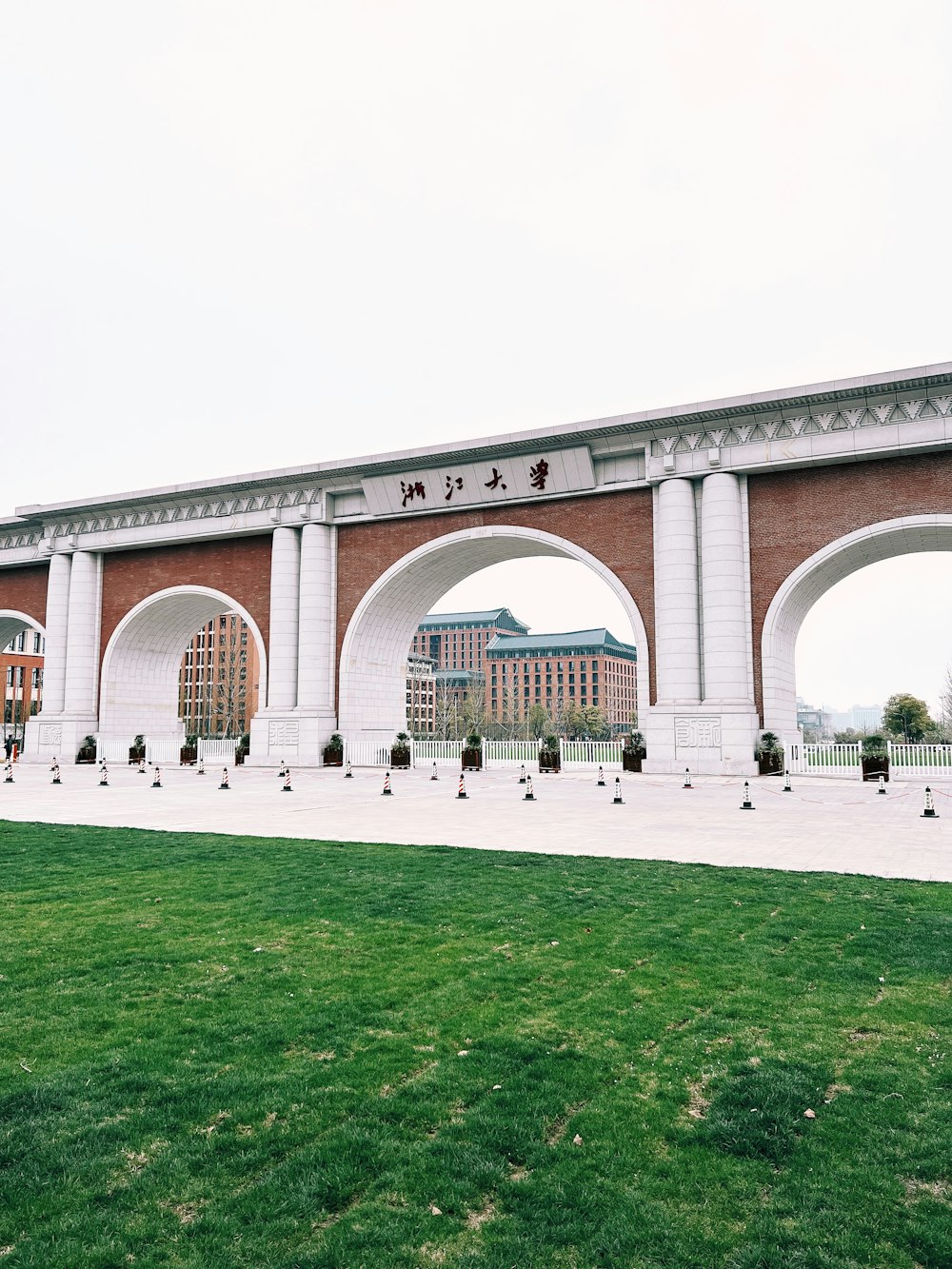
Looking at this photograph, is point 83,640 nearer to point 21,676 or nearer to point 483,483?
point 483,483

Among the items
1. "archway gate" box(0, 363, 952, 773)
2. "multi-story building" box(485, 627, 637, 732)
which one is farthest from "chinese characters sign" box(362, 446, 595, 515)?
"multi-story building" box(485, 627, 637, 732)

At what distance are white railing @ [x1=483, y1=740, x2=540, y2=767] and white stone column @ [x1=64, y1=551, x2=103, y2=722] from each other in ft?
50.8

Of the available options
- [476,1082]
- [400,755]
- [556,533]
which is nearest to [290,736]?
[400,755]

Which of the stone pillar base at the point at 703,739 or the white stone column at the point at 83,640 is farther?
the white stone column at the point at 83,640

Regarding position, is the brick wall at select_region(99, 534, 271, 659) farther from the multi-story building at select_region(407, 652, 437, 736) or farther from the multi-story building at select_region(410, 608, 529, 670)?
the multi-story building at select_region(410, 608, 529, 670)

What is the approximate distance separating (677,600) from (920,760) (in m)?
8.57

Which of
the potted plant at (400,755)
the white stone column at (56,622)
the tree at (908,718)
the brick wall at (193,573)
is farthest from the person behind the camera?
the tree at (908,718)

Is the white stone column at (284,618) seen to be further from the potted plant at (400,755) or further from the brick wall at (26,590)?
the brick wall at (26,590)

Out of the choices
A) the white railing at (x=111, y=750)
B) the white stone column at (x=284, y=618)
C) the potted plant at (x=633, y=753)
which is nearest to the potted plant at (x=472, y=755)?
the potted plant at (x=633, y=753)

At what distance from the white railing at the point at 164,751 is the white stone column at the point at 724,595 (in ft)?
66.1

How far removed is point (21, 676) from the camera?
6662cm

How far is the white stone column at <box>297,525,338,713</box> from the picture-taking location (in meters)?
29.7

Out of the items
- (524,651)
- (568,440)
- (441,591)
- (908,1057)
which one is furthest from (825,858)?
(524,651)

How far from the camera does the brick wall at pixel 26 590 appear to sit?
1431 inches
